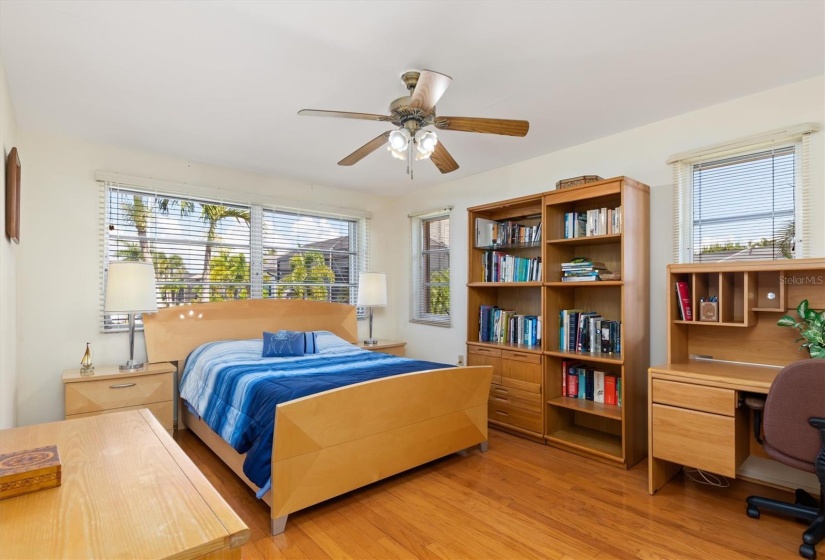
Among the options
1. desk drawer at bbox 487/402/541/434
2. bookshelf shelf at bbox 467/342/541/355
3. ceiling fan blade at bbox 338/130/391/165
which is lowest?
desk drawer at bbox 487/402/541/434

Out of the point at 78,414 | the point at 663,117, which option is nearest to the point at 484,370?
the point at 663,117

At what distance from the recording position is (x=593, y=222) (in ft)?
10.7

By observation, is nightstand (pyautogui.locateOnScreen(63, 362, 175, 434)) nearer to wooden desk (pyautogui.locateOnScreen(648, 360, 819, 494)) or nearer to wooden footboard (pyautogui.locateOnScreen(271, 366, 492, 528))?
wooden footboard (pyautogui.locateOnScreen(271, 366, 492, 528))

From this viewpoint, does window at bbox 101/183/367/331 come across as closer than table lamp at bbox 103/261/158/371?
No

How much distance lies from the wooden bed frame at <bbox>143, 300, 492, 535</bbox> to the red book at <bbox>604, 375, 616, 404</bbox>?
93cm

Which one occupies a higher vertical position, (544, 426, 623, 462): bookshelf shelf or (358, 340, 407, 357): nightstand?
(358, 340, 407, 357): nightstand

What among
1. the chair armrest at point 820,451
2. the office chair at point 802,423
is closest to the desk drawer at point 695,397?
the office chair at point 802,423

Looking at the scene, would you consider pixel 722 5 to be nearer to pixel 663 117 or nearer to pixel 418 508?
pixel 663 117

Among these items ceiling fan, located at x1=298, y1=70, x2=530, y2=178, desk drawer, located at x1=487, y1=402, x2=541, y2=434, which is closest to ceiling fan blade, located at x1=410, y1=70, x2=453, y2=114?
ceiling fan, located at x1=298, y1=70, x2=530, y2=178

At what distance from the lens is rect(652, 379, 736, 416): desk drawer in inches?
90.9

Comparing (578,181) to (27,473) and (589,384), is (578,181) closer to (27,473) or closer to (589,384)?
(589,384)

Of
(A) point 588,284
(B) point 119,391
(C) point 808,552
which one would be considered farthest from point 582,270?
(B) point 119,391

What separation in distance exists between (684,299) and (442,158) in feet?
5.87

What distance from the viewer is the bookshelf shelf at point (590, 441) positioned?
306 cm
